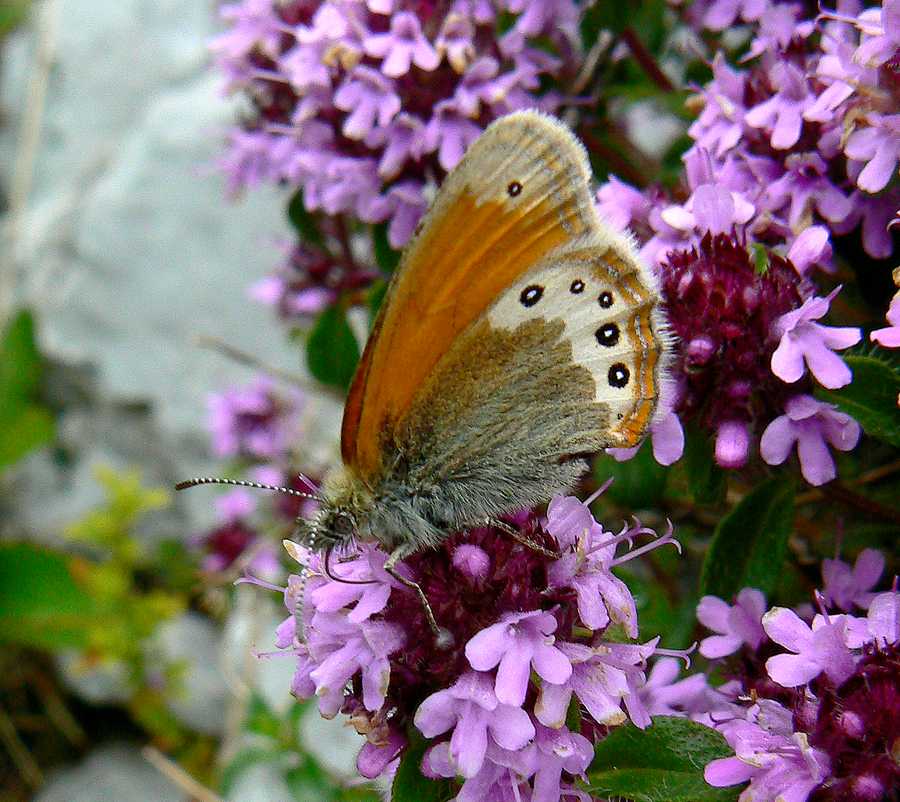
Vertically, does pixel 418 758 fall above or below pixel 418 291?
below

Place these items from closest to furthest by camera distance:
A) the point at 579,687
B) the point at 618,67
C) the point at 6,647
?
1. the point at 579,687
2. the point at 618,67
3. the point at 6,647

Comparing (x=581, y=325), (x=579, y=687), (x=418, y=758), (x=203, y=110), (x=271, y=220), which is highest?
(x=581, y=325)

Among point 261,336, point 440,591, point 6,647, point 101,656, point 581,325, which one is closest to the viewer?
point 440,591

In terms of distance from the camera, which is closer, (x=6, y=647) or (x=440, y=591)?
(x=440, y=591)

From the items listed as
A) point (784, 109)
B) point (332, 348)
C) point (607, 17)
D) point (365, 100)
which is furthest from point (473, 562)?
point (607, 17)

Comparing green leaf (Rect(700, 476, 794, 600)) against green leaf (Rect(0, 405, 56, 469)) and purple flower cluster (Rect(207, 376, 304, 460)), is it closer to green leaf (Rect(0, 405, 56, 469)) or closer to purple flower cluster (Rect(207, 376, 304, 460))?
purple flower cluster (Rect(207, 376, 304, 460))

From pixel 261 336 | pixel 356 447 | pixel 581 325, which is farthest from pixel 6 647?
pixel 581 325

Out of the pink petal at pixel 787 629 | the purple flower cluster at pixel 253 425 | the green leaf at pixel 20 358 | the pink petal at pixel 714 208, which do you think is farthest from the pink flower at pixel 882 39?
the green leaf at pixel 20 358

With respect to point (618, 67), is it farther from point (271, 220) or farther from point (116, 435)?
point (116, 435)

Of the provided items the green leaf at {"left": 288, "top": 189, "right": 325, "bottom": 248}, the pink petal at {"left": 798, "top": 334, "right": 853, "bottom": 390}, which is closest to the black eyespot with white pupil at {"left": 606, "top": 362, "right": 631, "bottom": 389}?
the pink petal at {"left": 798, "top": 334, "right": 853, "bottom": 390}
